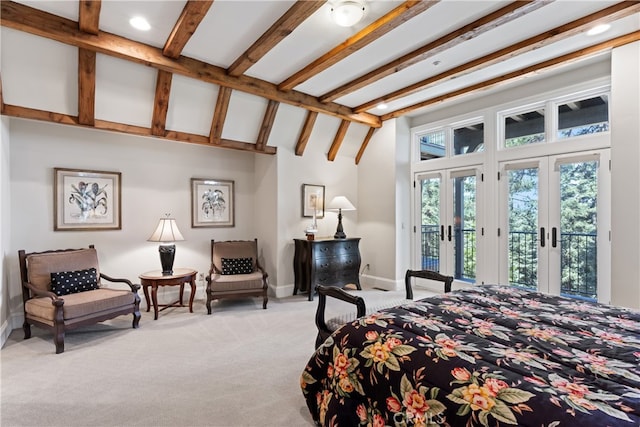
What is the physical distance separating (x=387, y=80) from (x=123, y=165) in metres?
3.81

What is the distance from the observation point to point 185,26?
283cm

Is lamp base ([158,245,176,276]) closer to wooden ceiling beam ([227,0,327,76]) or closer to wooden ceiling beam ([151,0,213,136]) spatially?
wooden ceiling beam ([151,0,213,136])

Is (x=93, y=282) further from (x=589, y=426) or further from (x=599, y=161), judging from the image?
(x=599, y=161)

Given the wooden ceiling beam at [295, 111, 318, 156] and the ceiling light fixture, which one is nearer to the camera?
the ceiling light fixture

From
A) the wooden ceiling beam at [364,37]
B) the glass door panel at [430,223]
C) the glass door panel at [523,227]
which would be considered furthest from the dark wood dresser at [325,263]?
the wooden ceiling beam at [364,37]

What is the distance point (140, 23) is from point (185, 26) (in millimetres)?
442

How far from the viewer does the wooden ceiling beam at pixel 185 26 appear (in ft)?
8.40

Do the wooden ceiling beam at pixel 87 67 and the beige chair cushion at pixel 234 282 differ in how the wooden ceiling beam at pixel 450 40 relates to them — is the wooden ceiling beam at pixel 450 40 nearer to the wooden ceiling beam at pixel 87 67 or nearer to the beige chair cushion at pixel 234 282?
the wooden ceiling beam at pixel 87 67

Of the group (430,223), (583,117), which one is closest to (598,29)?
(583,117)

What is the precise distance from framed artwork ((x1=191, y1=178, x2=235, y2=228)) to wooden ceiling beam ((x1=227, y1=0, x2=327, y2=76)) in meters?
2.00

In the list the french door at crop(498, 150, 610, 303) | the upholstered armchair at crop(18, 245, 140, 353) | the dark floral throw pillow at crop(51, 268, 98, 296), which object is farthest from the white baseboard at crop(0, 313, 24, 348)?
the french door at crop(498, 150, 610, 303)

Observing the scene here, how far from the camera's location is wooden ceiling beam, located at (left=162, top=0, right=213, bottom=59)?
8.40ft

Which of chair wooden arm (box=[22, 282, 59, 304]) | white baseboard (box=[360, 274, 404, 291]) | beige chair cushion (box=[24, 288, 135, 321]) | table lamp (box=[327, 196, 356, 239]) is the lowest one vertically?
white baseboard (box=[360, 274, 404, 291])

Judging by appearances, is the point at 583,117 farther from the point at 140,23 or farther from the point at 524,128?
the point at 140,23
